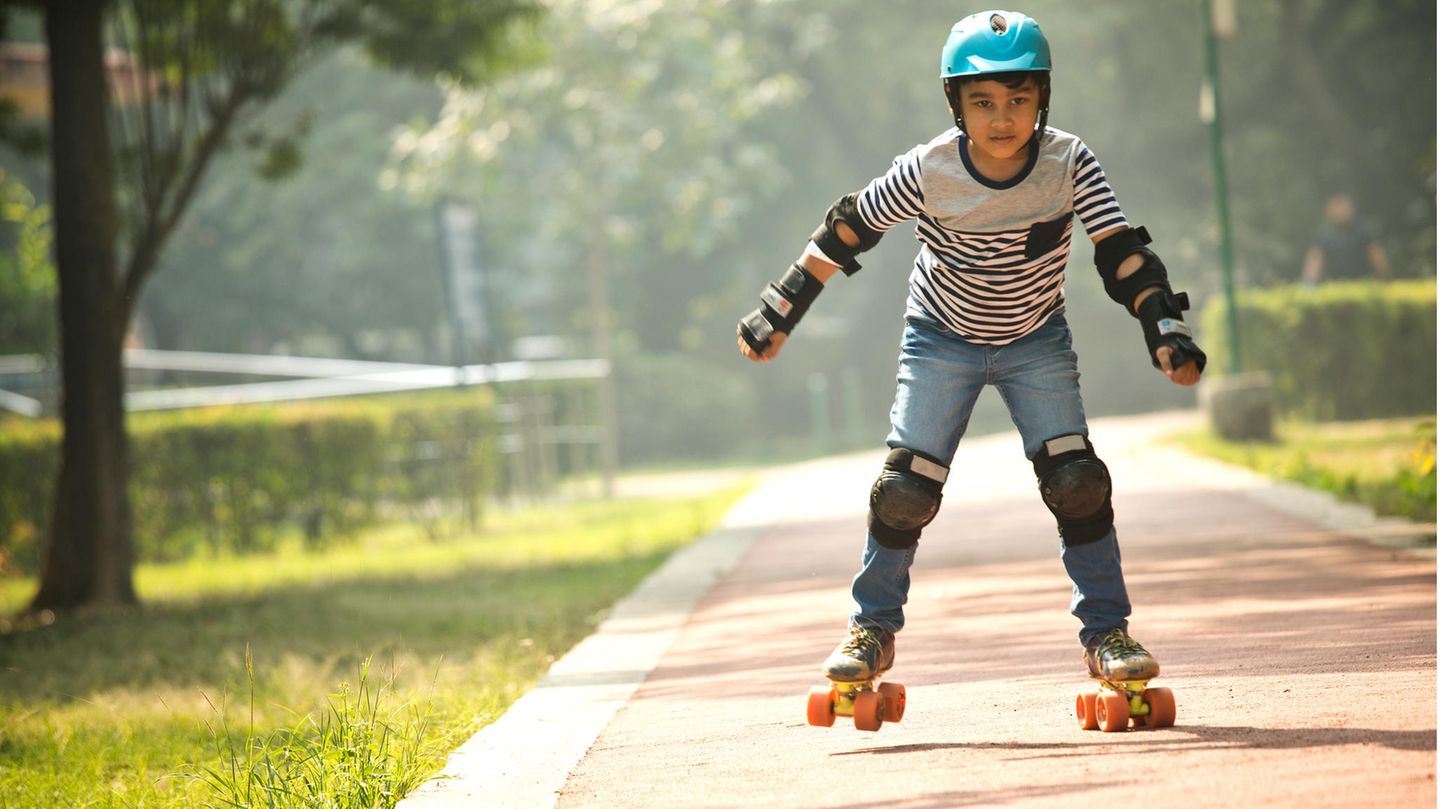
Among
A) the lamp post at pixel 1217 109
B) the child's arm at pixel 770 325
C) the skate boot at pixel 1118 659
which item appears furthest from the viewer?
the lamp post at pixel 1217 109

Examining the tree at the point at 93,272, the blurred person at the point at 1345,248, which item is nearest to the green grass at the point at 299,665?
the tree at the point at 93,272

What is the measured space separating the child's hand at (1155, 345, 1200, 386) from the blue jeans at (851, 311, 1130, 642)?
365mm

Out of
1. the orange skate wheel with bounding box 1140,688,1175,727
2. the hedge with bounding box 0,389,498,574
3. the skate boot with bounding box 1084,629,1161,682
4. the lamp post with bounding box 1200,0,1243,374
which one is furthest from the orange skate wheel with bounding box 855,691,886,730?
the lamp post with bounding box 1200,0,1243,374

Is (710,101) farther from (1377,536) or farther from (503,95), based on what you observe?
(1377,536)

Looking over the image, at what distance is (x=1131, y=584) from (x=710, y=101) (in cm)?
1801

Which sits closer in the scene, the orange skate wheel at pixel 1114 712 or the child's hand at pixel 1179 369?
the child's hand at pixel 1179 369

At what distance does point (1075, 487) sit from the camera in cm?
452

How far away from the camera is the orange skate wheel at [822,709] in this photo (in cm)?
462

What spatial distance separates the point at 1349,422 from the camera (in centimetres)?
1731

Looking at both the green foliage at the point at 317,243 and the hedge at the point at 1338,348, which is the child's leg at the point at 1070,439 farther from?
the green foliage at the point at 317,243

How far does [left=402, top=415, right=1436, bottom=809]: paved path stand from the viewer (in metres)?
3.88

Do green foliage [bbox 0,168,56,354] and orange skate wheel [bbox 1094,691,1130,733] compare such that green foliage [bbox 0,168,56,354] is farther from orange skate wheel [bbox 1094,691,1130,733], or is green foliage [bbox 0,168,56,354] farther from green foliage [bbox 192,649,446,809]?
orange skate wheel [bbox 1094,691,1130,733]

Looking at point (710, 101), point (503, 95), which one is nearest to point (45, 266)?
point (503, 95)

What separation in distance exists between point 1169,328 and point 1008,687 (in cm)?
134
